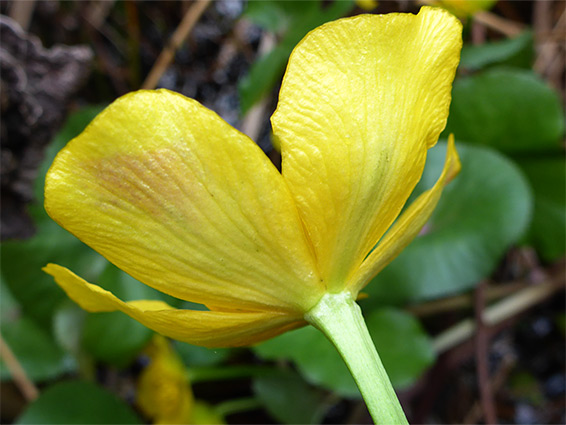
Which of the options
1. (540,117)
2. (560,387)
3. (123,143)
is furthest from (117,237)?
(560,387)

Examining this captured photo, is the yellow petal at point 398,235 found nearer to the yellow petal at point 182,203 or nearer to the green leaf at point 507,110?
the yellow petal at point 182,203

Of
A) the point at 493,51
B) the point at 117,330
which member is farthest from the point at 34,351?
the point at 493,51

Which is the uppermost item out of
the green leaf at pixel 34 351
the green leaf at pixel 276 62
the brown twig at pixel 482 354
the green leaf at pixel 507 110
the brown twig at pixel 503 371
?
the green leaf at pixel 276 62

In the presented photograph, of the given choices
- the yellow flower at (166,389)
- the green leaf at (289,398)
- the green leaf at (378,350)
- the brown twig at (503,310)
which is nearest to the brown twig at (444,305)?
the brown twig at (503,310)

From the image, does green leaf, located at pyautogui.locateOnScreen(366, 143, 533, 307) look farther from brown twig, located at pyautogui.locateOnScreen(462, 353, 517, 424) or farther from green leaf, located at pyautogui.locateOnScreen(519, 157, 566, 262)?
brown twig, located at pyautogui.locateOnScreen(462, 353, 517, 424)

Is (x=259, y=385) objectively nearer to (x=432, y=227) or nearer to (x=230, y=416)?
(x=230, y=416)

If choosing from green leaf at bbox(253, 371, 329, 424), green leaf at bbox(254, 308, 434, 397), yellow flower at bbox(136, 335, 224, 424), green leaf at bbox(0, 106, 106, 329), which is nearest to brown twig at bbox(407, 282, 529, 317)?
green leaf at bbox(254, 308, 434, 397)

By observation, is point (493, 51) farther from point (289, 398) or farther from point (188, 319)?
point (188, 319)
